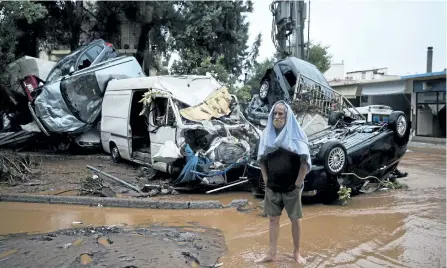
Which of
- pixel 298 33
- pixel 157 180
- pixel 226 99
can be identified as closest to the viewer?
pixel 157 180

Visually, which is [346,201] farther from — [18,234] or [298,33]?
[298,33]

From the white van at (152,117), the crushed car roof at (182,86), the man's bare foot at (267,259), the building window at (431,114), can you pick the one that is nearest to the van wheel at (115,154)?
the white van at (152,117)

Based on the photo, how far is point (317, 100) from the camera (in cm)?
1019

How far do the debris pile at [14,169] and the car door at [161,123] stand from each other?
2.83 metres

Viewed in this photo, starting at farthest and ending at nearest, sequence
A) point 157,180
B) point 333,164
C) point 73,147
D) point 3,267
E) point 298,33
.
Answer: point 298,33 < point 73,147 < point 157,180 < point 333,164 < point 3,267

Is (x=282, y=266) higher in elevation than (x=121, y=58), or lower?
lower

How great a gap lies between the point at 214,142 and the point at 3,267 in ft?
15.2

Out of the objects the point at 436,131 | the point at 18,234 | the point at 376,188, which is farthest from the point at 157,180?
the point at 436,131

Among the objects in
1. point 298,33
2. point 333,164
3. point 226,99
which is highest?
point 298,33

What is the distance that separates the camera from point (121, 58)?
1244cm

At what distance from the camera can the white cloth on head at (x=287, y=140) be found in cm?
402

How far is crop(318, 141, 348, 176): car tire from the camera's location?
6.50 metres

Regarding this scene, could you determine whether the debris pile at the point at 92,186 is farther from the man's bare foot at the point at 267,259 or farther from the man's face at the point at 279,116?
the man's face at the point at 279,116

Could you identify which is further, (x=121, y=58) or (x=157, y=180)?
(x=121, y=58)
